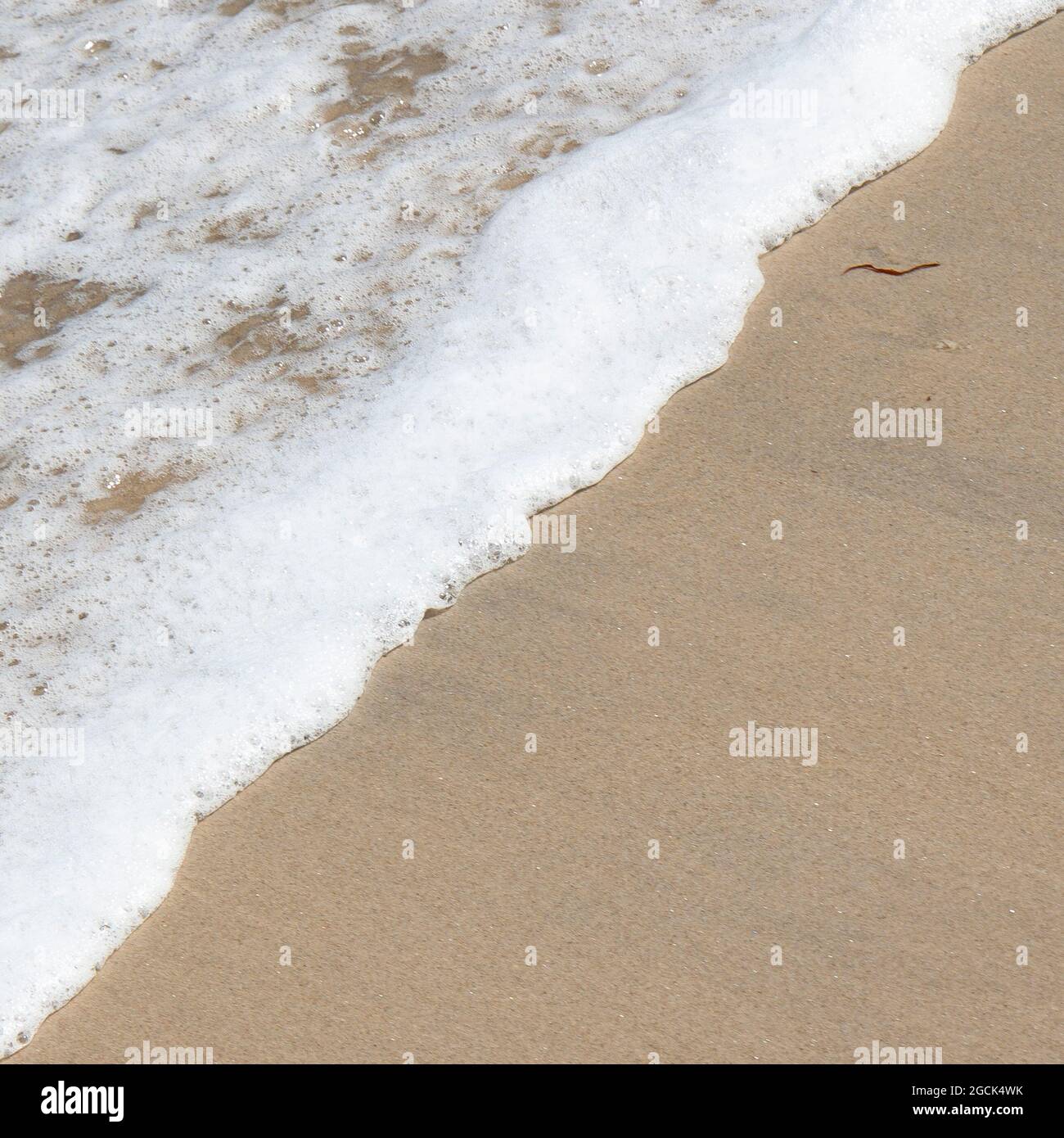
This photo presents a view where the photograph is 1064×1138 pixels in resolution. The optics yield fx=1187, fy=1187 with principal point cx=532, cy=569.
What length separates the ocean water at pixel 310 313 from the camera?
2982 millimetres

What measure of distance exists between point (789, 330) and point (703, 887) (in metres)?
1.63

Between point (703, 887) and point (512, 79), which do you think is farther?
point (512, 79)

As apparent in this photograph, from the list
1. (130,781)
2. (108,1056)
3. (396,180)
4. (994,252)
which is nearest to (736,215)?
(994,252)

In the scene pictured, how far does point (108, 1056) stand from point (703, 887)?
4.33 ft

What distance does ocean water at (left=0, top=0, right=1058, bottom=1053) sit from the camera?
9.78 feet

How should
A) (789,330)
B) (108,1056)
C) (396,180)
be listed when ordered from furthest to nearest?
(396,180)
(789,330)
(108,1056)

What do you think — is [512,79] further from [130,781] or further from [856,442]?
[130,781]

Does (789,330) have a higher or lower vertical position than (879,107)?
lower

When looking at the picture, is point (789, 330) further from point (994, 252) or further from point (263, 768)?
point (263, 768)

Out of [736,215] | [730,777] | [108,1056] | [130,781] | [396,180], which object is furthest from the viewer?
[396,180]

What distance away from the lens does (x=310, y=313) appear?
3775 mm
